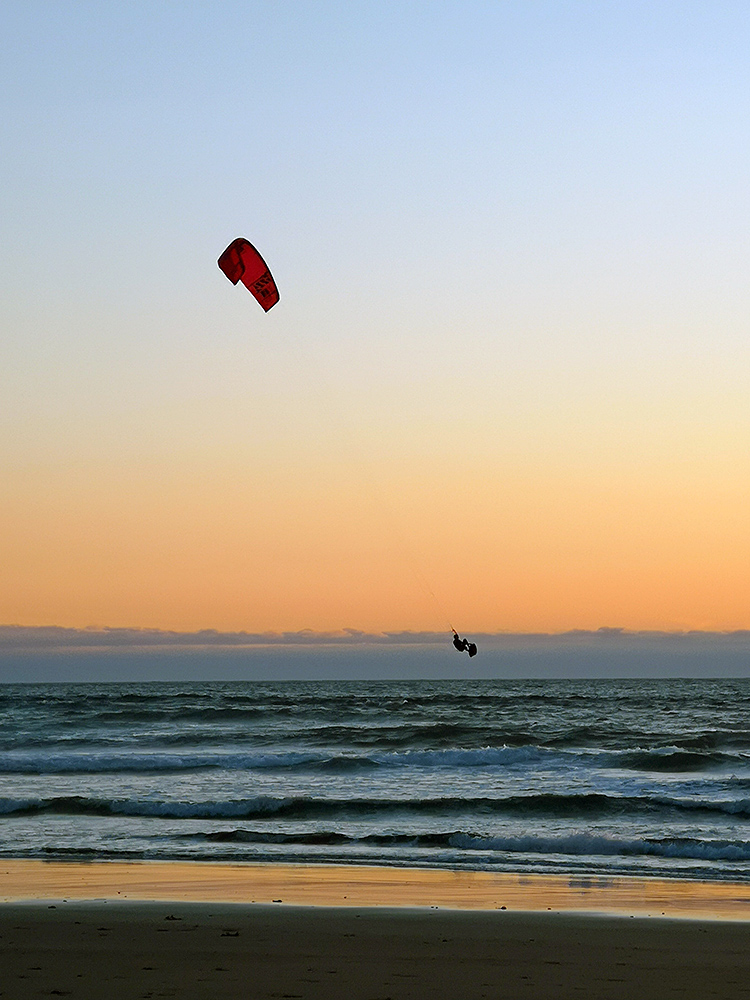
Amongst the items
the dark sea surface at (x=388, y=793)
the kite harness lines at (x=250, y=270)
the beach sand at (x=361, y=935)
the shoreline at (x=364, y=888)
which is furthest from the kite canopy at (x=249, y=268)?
the beach sand at (x=361, y=935)

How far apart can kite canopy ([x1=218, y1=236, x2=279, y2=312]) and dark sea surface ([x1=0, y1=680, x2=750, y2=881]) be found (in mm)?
8594

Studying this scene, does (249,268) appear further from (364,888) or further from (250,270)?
(364,888)

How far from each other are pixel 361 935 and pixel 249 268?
12.2 m

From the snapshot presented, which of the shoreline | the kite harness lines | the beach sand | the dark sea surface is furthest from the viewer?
the kite harness lines

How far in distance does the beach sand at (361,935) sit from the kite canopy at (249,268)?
9.77 m

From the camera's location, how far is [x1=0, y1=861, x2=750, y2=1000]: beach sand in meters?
7.54

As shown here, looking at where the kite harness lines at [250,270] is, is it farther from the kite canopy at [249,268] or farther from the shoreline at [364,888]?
the shoreline at [364,888]

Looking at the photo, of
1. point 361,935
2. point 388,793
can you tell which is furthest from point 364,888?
point 388,793

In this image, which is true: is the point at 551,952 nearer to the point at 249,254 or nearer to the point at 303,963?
the point at 303,963

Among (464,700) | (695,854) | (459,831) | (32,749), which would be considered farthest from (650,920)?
(464,700)

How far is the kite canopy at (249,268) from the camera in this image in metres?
18.3

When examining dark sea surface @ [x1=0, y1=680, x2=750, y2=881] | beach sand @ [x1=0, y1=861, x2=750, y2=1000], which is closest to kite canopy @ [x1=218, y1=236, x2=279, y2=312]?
dark sea surface @ [x1=0, y1=680, x2=750, y2=881]

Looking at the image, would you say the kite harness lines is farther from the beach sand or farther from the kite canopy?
the beach sand

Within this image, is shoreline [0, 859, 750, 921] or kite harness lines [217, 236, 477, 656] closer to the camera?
Answer: shoreline [0, 859, 750, 921]
